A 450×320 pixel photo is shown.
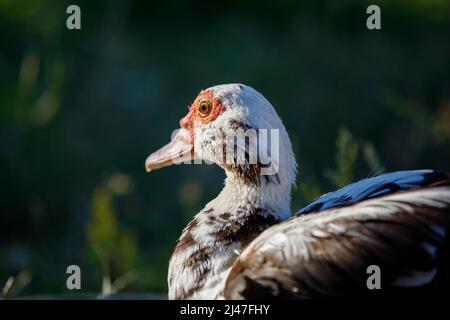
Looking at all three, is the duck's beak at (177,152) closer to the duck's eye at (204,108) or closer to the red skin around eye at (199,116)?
the red skin around eye at (199,116)

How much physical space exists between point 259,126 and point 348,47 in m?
4.30

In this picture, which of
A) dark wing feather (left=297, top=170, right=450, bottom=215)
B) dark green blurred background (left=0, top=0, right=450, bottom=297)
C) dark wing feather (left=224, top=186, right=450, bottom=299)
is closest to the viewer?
dark wing feather (left=224, top=186, right=450, bottom=299)

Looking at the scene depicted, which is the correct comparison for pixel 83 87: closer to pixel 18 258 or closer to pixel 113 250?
pixel 18 258

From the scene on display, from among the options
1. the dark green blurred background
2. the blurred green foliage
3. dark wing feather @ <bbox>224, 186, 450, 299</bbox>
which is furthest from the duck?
the dark green blurred background

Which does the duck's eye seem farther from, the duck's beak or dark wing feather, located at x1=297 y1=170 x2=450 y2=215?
dark wing feather, located at x1=297 y1=170 x2=450 y2=215

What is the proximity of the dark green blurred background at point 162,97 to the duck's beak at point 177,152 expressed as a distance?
5.17ft

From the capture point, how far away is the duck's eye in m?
3.77

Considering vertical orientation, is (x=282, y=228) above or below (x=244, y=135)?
below

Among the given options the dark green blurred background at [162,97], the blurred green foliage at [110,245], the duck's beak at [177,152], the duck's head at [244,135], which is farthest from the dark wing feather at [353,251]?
the dark green blurred background at [162,97]

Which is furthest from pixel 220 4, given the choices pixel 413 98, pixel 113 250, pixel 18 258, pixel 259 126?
pixel 259 126

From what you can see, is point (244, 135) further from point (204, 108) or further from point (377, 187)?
point (377, 187)

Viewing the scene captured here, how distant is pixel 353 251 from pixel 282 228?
10.8 inches

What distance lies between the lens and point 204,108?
150 inches

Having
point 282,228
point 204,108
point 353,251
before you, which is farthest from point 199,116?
point 353,251
